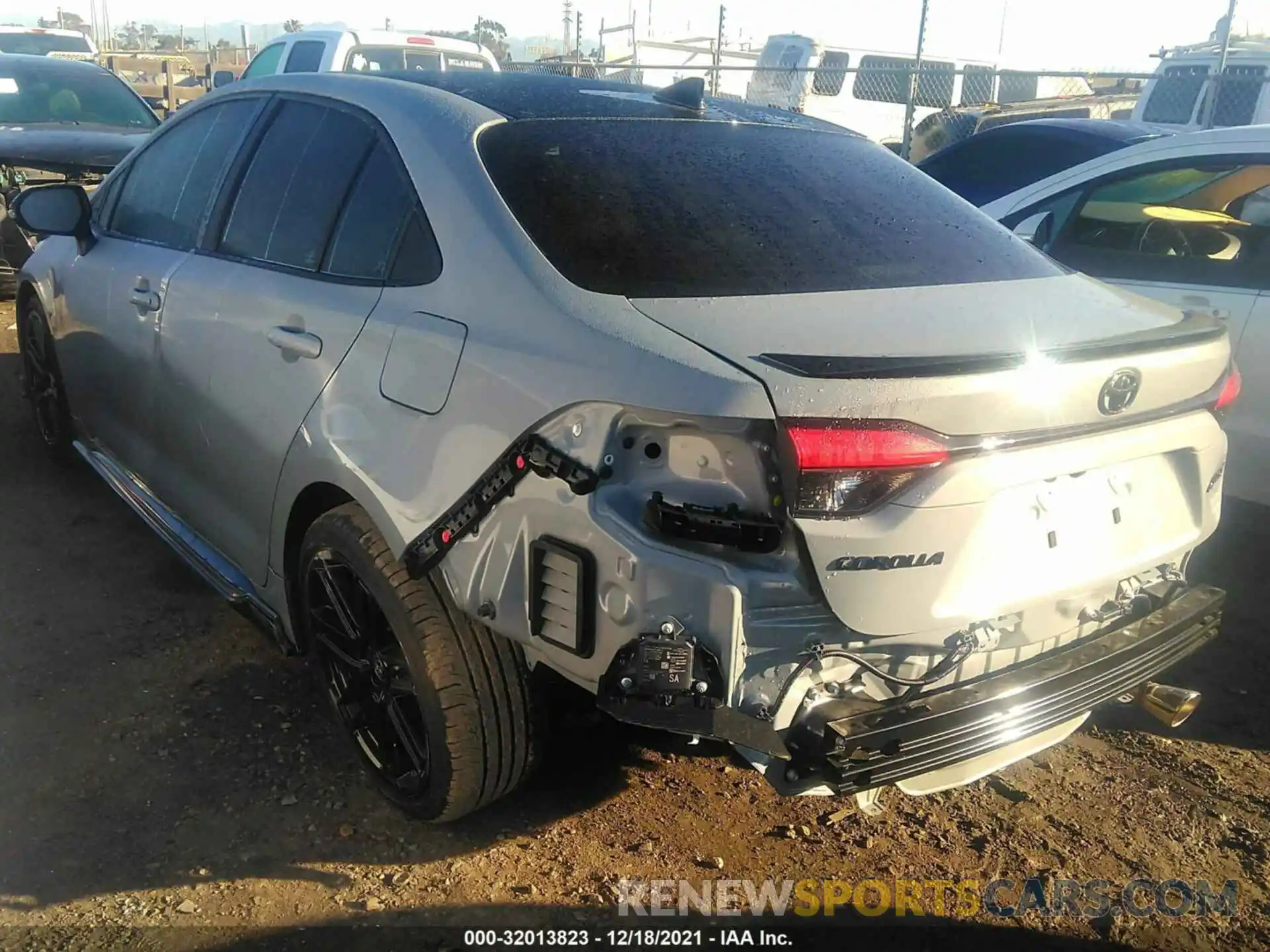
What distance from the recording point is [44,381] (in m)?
4.88

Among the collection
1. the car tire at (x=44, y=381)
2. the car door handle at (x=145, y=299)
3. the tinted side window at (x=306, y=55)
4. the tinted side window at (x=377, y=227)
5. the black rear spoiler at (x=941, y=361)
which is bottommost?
the car tire at (x=44, y=381)

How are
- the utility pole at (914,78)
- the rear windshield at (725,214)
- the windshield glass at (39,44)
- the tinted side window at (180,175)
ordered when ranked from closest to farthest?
the rear windshield at (725,214), the tinted side window at (180,175), the utility pole at (914,78), the windshield glass at (39,44)

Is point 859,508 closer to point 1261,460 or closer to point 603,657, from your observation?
point 603,657

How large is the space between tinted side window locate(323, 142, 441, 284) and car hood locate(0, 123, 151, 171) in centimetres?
482

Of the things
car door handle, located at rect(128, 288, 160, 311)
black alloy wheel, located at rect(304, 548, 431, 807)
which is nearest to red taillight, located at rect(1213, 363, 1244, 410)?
black alloy wheel, located at rect(304, 548, 431, 807)

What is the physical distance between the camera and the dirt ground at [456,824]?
248 centimetres

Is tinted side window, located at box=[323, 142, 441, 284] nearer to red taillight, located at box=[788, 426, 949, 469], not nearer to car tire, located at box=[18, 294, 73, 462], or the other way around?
red taillight, located at box=[788, 426, 949, 469]

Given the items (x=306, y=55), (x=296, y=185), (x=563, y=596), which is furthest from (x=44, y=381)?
(x=306, y=55)

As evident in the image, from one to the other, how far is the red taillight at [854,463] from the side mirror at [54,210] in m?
3.28

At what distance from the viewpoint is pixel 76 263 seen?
4.21 metres

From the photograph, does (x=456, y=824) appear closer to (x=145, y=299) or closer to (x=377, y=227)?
(x=377, y=227)

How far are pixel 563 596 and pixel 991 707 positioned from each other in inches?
34.6

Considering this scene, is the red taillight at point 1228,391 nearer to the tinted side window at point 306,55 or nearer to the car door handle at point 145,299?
the car door handle at point 145,299

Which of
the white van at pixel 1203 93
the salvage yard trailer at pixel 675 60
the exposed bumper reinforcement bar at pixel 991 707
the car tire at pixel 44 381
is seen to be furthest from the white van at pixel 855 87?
the exposed bumper reinforcement bar at pixel 991 707
